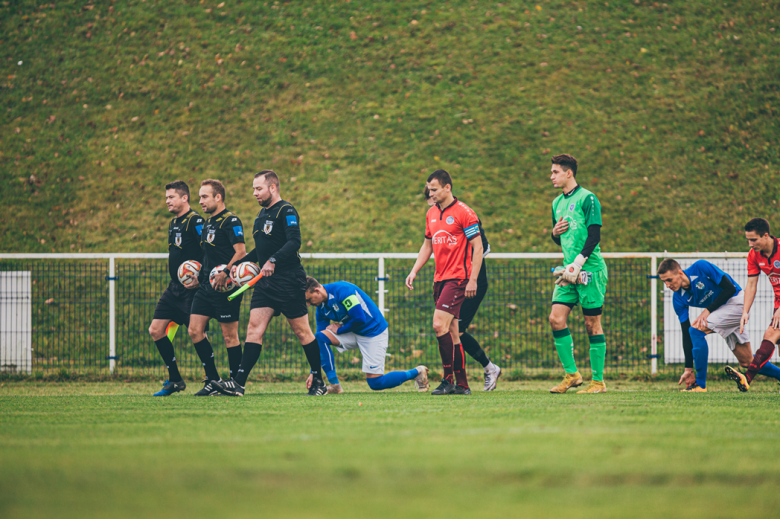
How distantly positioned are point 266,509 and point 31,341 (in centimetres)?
939

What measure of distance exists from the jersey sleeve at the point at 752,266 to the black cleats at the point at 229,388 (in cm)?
588

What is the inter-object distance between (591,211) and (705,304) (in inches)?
81.8

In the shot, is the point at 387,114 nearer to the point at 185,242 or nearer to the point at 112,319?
the point at 112,319

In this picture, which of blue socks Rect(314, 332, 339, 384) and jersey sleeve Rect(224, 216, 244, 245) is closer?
jersey sleeve Rect(224, 216, 244, 245)

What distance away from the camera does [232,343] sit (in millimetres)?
7926

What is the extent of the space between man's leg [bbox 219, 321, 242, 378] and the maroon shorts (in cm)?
231

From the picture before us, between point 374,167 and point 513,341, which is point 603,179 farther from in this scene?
point 513,341

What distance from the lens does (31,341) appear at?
1051 cm

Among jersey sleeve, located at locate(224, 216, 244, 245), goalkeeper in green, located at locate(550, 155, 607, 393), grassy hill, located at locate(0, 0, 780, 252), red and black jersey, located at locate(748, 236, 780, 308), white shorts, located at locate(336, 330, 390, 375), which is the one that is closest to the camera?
goalkeeper in green, located at locate(550, 155, 607, 393)

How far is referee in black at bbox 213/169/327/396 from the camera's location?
747 centimetres

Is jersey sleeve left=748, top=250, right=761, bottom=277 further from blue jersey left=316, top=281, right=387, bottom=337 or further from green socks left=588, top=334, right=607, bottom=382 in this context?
blue jersey left=316, top=281, right=387, bottom=337

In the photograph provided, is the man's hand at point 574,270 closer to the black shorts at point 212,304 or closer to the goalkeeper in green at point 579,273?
the goalkeeper in green at point 579,273

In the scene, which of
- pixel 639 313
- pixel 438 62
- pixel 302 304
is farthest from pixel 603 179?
pixel 302 304

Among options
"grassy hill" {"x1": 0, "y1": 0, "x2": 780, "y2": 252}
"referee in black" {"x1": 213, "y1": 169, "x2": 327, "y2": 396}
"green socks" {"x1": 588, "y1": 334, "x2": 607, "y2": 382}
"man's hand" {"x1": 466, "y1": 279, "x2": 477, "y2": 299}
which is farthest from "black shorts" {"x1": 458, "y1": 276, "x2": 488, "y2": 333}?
"grassy hill" {"x1": 0, "y1": 0, "x2": 780, "y2": 252}
